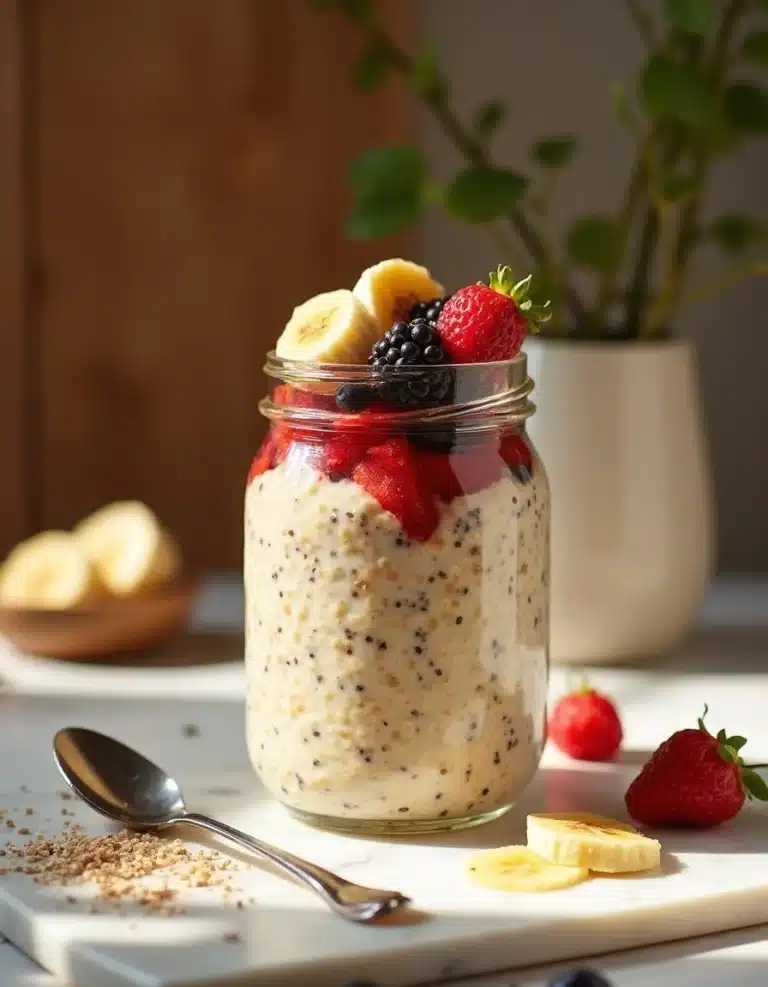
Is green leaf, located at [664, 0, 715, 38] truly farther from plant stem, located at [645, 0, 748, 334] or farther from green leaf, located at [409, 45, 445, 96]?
green leaf, located at [409, 45, 445, 96]

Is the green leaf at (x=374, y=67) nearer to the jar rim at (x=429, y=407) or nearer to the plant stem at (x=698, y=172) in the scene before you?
the plant stem at (x=698, y=172)

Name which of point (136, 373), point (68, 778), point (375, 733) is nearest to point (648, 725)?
point (375, 733)

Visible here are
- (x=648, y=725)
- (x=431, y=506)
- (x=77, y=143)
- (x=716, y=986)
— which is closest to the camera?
(x=716, y=986)

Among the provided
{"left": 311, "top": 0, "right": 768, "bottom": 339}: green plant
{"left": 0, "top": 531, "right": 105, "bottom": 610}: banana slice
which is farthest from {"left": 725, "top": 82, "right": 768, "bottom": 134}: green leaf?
{"left": 0, "top": 531, "right": 105, "bottom": 610}: banana slice

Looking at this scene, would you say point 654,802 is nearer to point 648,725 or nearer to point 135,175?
point 648,725

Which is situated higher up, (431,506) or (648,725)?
(431,506)

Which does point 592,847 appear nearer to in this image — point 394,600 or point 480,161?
point 394,600

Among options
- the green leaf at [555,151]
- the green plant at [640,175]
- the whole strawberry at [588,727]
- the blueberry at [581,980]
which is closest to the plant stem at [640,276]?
the green plant at [640,175]
